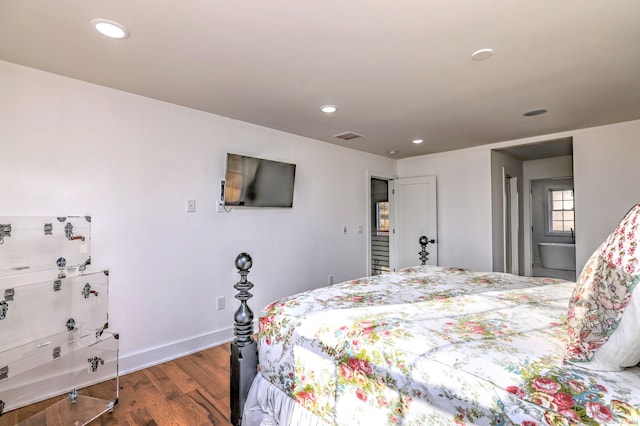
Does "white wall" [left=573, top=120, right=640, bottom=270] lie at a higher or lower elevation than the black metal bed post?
higher

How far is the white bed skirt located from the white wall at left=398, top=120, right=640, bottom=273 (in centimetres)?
389

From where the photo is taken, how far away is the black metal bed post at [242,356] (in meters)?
1.72

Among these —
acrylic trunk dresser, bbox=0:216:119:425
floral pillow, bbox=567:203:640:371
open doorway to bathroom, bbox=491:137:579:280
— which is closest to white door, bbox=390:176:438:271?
open doorway to bathroom, bbox=491:137:579:280

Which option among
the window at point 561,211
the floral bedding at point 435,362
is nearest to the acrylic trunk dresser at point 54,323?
the floral bedding at point 435,362

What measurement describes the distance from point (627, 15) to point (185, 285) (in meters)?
3.63

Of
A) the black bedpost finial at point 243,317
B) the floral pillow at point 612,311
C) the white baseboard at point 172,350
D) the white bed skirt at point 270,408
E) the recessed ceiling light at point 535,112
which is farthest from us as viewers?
the recessed ceiling light at point 535,112

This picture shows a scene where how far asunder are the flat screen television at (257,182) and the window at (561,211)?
6.18 m

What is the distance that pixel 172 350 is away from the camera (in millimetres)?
2861

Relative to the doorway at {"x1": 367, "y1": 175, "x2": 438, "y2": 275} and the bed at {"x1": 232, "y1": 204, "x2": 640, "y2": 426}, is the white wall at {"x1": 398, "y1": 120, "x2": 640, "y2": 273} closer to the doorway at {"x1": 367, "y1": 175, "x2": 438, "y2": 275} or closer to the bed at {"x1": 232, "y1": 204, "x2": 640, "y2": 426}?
the doorway at {"x1": 367, "y1": 175, "x2": 438, "y2": 275}

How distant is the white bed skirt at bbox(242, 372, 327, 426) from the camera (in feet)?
4.80

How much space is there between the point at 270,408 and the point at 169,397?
40.2 inches

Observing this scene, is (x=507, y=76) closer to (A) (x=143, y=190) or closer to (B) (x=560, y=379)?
(B) (x=560, y=379)

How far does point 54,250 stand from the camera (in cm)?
225

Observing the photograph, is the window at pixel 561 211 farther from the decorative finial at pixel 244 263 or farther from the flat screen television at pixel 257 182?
the decorative finial at pixel 244 263
